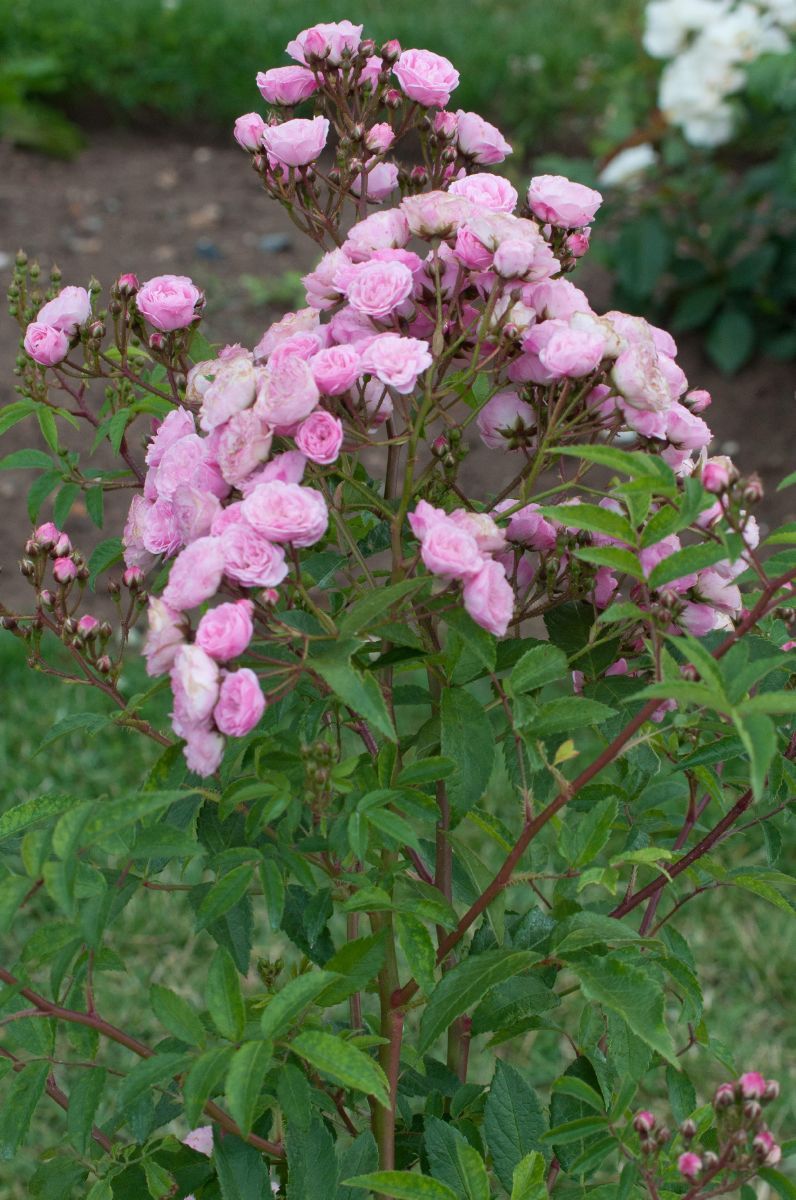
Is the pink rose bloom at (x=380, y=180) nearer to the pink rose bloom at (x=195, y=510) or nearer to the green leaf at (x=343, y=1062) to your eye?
the pink rose bloom at (x=195, y=510)

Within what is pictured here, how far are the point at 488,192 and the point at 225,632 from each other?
1.69 ft

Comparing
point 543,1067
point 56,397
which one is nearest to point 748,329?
point 56,397

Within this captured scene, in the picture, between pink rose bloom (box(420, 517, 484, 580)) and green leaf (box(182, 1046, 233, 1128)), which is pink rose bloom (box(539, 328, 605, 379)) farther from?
green leaf (box(182, 1046, 233, 1128))

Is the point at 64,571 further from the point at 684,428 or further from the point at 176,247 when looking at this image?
the point at 176,247

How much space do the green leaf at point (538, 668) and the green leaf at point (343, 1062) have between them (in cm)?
34

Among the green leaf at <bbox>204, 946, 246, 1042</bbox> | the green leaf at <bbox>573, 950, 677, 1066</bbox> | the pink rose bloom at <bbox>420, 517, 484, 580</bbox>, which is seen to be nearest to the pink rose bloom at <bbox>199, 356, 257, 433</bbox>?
the pink rose bloom at <bbox>420, 517, 484, 580</bbox>

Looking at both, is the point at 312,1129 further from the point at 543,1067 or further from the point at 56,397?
the point at 56,397

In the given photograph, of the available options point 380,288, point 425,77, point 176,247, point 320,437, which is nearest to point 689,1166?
point 320,437

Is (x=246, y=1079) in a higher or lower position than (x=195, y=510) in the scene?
lower

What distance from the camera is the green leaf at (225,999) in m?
1.27

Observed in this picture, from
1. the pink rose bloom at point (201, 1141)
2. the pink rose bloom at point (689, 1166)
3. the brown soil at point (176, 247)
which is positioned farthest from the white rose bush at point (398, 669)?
the brown soil at point (176, 247)

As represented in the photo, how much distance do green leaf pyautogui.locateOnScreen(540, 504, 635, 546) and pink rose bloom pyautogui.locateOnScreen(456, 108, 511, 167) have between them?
1.56 feet

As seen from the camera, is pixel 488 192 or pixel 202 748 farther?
pixel 488 192

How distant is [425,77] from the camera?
1446 mm
